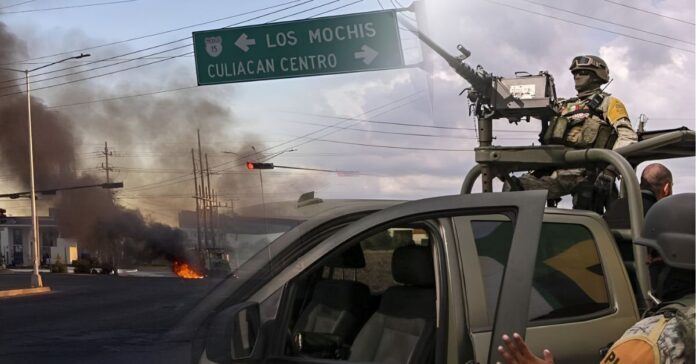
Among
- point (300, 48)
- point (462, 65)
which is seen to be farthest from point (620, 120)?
point (300, 48)

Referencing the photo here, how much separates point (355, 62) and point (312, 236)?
815 millimetres

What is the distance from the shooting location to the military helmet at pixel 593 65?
8.67ft

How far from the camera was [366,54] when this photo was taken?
2777 millimetres

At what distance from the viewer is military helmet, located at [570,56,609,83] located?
8.67 ft

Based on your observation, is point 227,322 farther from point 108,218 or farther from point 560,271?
point 108,218

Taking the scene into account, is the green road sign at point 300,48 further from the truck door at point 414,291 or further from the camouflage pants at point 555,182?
the truck door at point 414,291

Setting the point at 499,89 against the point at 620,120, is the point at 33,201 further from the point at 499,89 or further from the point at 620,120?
the point at 620,120

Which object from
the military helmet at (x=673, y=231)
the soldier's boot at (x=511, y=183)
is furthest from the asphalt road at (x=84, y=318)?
the military helmet at (x=673, y=231)

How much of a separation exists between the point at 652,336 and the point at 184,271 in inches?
104

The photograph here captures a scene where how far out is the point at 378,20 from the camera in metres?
2.71

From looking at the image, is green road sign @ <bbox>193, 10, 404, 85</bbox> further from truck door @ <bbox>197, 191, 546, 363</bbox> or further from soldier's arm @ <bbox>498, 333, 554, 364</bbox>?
soldier's arm @ <bbox>498, 333, 554, 364</bbox>

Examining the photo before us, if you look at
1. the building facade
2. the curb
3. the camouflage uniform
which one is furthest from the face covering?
the curb

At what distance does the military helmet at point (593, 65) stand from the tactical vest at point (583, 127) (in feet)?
0.65

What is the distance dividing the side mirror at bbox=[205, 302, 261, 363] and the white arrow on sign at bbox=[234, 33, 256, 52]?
4.65 feet
